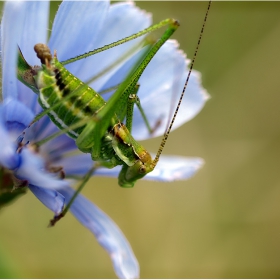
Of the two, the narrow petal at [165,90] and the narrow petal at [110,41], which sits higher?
the narrow petal at [110,41]

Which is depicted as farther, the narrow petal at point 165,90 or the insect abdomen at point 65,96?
the narrow petal at point 165,90

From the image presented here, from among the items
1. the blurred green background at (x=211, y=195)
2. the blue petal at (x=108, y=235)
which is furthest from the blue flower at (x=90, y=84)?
the blurred green background at (x=211, y=195)

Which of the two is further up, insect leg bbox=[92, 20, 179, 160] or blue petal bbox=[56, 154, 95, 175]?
insect leg bbox=[92, 20, 179, 160]

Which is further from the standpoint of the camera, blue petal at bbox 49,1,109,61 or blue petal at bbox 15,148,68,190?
blue petal at bbox 49,1,109,61

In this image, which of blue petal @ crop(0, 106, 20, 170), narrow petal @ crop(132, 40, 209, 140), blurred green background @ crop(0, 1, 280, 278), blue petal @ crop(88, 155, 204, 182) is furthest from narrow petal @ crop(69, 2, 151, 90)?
blurred green background @ crop(0, 1, 280, 278)

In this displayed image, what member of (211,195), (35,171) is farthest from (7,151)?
(211,195)

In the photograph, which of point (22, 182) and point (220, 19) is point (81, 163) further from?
point (220, 19)

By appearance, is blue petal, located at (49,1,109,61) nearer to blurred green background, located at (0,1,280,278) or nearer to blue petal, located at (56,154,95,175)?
blue petal, located at (56,154,95,175)

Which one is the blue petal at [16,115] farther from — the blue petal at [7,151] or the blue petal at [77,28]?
the blue petal at [77,28]
